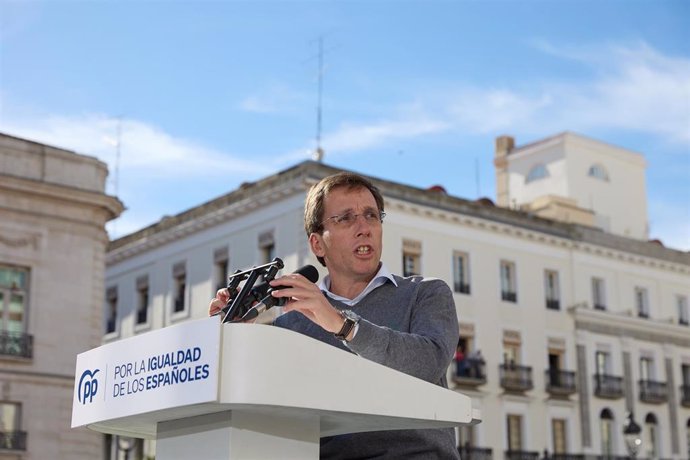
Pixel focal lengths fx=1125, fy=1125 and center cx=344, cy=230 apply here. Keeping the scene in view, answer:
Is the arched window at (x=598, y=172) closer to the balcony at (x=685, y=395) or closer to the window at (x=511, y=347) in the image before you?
the balcony at (x=685, y=395)

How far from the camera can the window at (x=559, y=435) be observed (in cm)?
3731

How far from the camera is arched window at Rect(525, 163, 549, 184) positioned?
4625 cm

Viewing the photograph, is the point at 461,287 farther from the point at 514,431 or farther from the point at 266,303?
the point at 266,303

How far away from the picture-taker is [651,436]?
40562mm

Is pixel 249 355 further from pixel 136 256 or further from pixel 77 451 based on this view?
pixel 136 256

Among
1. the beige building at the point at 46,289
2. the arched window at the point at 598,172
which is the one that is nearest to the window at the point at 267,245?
the beige building at the point at 46,289

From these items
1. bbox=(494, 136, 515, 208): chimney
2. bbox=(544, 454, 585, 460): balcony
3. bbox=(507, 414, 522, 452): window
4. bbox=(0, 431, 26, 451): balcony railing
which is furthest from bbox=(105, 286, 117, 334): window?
bbox=(494, 136, 515, 208): chimney

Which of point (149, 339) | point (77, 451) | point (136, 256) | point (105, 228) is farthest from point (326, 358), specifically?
point (136, 256)

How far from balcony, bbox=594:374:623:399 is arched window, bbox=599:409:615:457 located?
636 mm

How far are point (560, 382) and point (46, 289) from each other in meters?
19.1

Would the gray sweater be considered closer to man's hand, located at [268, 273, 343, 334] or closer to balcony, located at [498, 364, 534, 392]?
man's hand, located at [268, 273, 343, 334]

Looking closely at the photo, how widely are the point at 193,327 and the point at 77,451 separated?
23.4 m

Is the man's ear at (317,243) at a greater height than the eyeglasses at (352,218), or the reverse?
the eyeglasses at (352,218)

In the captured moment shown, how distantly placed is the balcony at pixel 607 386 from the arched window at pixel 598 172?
10341 mm
